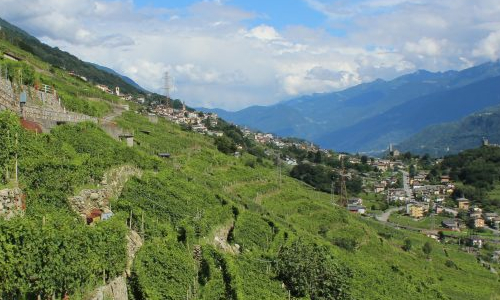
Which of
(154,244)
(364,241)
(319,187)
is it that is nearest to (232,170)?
(364,241)

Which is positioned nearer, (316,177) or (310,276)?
(310,276)

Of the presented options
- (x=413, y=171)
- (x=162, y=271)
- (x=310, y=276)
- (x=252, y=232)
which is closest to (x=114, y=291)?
(x=162, y=271)

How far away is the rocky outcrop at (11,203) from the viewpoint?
17.2 m

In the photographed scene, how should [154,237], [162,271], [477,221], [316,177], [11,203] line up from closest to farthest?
[11,203]
[162,271]
[154,237]
[477,221]
[316,177]

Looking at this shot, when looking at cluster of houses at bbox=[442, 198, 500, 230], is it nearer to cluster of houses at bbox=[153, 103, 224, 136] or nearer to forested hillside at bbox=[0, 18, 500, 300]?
cluster of houses at bbox=[153, 103, 224, 136]

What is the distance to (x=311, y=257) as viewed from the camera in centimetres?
2589

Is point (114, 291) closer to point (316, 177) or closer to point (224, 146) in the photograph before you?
point (224, 146)

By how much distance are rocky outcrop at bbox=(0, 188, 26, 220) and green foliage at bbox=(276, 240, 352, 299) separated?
12.0 m

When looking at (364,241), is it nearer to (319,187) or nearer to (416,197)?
(319,187)

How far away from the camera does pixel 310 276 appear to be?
2520 cm

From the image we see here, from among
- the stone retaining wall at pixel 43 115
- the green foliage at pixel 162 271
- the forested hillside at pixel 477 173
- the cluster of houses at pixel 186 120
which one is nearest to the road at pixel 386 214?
the forested hillside at pixel 477 173

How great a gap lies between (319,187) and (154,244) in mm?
77000

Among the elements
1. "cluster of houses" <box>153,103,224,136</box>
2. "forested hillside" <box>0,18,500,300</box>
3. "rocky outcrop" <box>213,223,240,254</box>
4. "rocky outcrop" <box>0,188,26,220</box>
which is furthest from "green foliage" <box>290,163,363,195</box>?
"rocky outcrop" <box>0,188,26,220</box>

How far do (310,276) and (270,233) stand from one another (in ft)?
27.1
